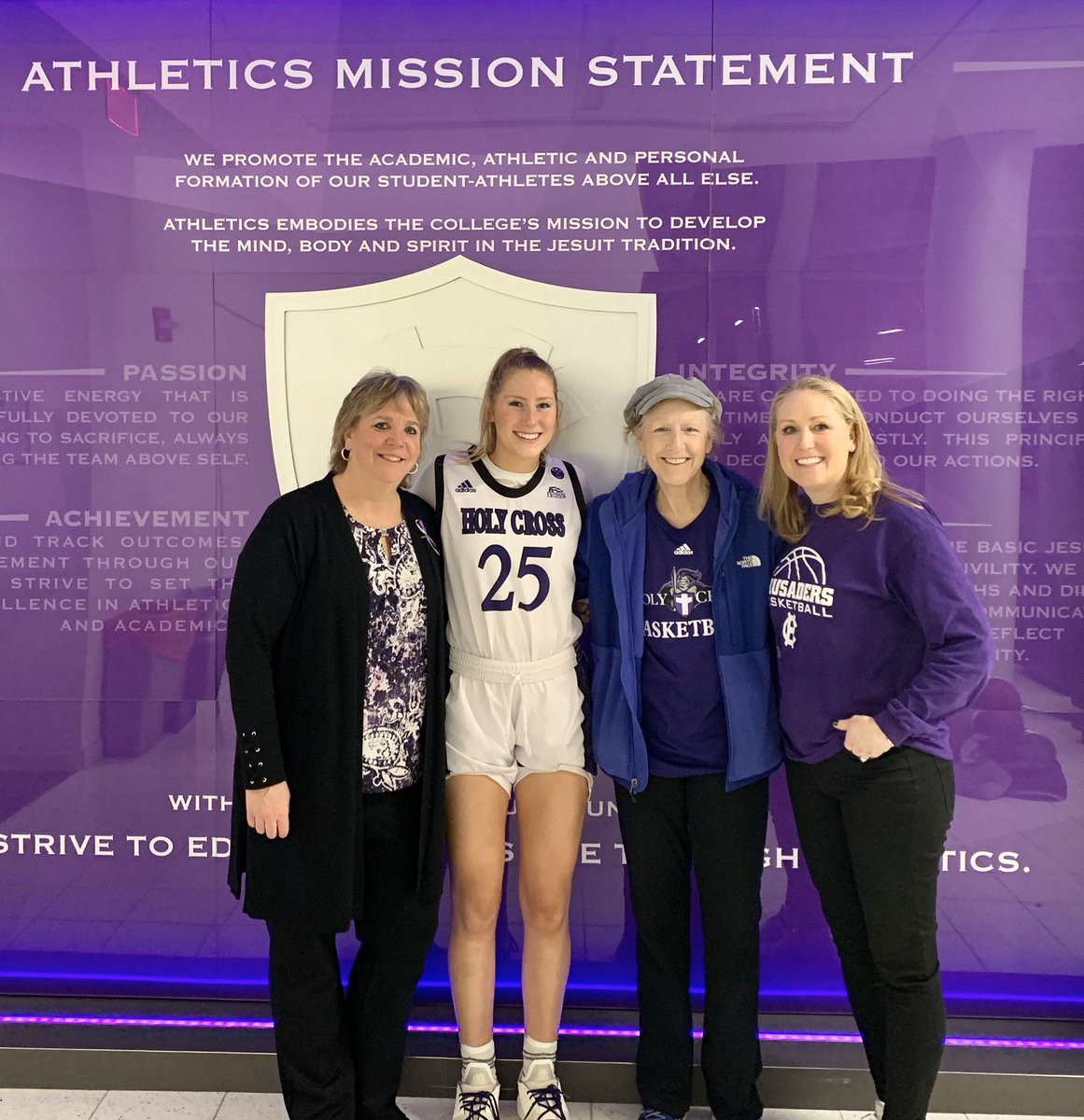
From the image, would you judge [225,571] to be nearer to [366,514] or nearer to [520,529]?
[366,514]

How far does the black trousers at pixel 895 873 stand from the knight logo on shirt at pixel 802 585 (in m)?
0.31

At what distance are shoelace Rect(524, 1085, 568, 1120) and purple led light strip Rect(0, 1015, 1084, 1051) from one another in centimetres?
24

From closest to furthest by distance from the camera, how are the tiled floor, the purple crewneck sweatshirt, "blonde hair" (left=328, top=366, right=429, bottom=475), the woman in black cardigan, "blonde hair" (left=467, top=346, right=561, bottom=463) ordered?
the purple crewneck sweatshirt < the woman in black cardigan < "blonde hair" (left=328, top=366, right=429, bottom=475) < "blonde hair" (left=467, top=346, right=561, bottom=463) < the tiled floor

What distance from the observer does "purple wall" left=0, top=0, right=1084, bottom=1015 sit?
231cm

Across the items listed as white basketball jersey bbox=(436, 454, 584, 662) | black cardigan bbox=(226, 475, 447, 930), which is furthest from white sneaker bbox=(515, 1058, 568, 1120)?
white basketball jersey bbox=(436, 454, 584, 662)

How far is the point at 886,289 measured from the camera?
2.34 metres

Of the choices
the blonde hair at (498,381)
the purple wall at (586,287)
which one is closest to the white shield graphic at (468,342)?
the purple wall at (586,287)

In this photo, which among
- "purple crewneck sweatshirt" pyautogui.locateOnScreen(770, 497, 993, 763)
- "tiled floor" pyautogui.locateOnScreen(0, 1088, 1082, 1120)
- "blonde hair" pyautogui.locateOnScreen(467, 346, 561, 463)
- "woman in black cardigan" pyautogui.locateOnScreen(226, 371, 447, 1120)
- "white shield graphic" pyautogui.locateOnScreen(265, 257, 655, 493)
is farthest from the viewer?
"white shield graphic" pyautogui.locateOnScreen(265, 257, 655, 493)

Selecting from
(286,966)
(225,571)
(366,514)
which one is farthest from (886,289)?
(286,966)

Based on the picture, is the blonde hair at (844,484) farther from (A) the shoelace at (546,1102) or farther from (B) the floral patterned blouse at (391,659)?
(A) the shoelace at (546,1102)

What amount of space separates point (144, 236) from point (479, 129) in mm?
967

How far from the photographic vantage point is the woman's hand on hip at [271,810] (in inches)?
71.6

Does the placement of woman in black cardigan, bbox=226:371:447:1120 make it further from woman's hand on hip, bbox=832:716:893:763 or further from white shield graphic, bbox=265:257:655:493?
woman's hand on hip, bbox=832:716:893:763

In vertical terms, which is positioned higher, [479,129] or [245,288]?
[479,129]
